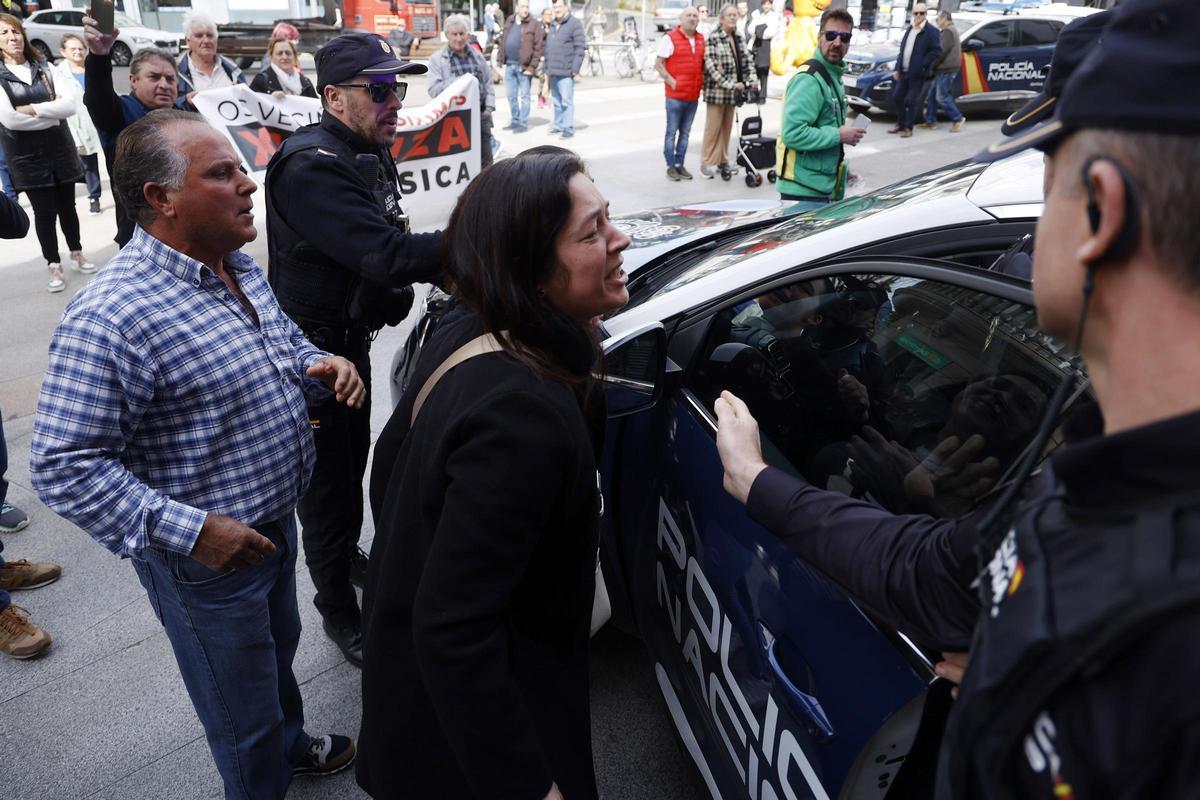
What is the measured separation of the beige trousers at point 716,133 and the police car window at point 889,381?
7.59 metres

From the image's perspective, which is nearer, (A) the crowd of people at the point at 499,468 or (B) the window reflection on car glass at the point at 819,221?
(A) the crowd of people at the point at 499,468

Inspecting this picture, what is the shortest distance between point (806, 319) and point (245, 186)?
4.13 ft

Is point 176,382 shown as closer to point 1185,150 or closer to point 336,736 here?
point 336,736

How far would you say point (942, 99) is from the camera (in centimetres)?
1260

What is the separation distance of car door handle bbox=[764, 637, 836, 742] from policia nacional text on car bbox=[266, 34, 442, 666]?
4.79ft

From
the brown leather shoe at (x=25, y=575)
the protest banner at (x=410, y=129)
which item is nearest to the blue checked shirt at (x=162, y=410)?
the brown leather shoe at (x=25, y=575)

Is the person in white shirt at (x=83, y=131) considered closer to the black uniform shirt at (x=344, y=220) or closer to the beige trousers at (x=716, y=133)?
the black uniform shirt at (x=344, y=220)

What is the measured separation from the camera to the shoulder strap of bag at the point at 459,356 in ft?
4.17

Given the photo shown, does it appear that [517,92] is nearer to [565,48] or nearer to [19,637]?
[565,48]

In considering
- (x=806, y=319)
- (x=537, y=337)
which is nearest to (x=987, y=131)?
(x=806, y=319)

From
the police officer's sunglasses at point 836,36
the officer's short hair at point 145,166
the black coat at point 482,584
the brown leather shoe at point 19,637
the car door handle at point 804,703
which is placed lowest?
the brown leather shoe at point 19,637

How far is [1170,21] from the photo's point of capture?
2.21 feet

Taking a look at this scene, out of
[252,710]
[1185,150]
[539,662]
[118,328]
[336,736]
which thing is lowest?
[336,736]

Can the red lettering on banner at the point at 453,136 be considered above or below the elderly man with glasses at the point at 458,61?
below
